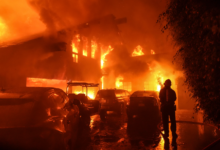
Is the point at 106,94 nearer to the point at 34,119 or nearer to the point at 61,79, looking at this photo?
the point at 61,79

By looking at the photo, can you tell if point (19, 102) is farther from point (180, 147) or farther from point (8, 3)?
point (8, 3)

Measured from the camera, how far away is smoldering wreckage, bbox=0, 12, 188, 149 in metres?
3.28

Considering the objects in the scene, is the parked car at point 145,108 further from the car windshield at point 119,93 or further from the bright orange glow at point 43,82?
the bright orange glow at point 43,82

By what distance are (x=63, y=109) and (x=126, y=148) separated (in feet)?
7.68

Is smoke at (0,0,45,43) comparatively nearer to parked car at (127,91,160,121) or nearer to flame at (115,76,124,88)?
parked car at (127,91,160,121)

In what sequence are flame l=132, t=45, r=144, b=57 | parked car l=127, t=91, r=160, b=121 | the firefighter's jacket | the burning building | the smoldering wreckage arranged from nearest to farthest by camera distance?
the smoldering wreckage → the firefighter's jacket → parked car l=127, t=91, r=160, b=121 → the burning building → flame l=132, t=45, r=144, b=57

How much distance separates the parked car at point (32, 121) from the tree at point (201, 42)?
287cm

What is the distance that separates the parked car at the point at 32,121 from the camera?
3.13 meters

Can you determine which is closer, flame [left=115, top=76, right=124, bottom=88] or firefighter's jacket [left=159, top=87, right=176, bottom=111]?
firefighter's jacket [left=159, top=87, right=176, bottom=111]

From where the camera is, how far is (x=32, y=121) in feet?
10.7

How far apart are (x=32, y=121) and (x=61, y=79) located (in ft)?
45.2

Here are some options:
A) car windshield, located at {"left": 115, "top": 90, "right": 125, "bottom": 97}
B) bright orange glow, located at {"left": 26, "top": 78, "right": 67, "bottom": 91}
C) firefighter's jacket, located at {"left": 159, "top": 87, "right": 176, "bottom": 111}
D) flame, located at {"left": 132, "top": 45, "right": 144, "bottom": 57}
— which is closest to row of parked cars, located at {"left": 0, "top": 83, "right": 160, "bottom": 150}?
→ firefighter's jacket, located at {"left": 159, "top": 87, "right": 176, "bottom": 111}

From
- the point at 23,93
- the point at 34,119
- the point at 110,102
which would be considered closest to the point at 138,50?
the point at 110,102

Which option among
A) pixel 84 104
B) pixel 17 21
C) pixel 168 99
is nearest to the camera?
pixel 168 99
